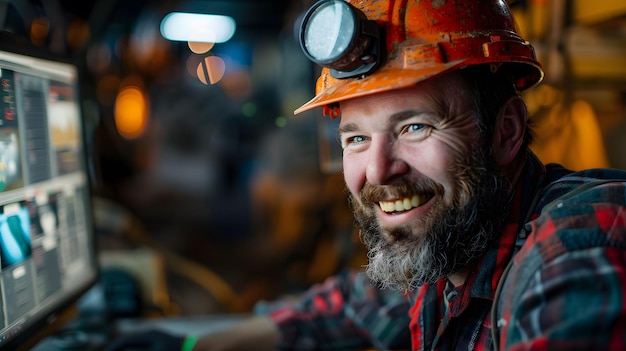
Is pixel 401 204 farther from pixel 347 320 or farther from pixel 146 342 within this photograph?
pixel 146 342

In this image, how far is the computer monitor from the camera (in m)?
1.21

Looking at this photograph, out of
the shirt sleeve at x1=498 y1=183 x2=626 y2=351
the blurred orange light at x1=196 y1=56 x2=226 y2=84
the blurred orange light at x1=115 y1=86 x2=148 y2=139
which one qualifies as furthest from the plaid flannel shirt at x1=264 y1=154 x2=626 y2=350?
the blurred orange light at x1=196 y1=56 x2=226 y2=84

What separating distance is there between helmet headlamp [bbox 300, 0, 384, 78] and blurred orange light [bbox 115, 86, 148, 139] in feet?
13.2

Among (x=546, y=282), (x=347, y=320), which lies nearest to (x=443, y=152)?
(x=546, y=282)

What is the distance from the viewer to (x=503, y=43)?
113 centimetres

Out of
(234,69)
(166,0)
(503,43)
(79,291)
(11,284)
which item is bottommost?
(79,291)

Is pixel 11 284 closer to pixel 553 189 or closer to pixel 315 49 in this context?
pixel 315 49

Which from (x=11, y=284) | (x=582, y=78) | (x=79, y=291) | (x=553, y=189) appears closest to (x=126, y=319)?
(x=79, y=291)

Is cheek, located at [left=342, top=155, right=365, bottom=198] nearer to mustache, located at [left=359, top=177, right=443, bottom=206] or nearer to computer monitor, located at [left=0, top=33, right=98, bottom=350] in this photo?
mustache, located at [left=359, top=177, right=443, bottom=206]

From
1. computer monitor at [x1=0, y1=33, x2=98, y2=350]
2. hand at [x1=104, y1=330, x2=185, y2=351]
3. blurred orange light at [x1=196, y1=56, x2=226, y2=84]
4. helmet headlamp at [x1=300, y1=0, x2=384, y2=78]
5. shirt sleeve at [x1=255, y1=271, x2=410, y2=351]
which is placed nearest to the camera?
helmet headlamp at [x1=300, y1=0, x2=384, y2=78]

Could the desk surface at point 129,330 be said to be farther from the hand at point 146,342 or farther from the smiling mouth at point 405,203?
the smiling mouth at point 405,203

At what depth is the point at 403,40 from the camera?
3.71ft

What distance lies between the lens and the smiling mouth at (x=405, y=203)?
3.78ft

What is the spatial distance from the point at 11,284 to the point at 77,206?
0.50 metres
